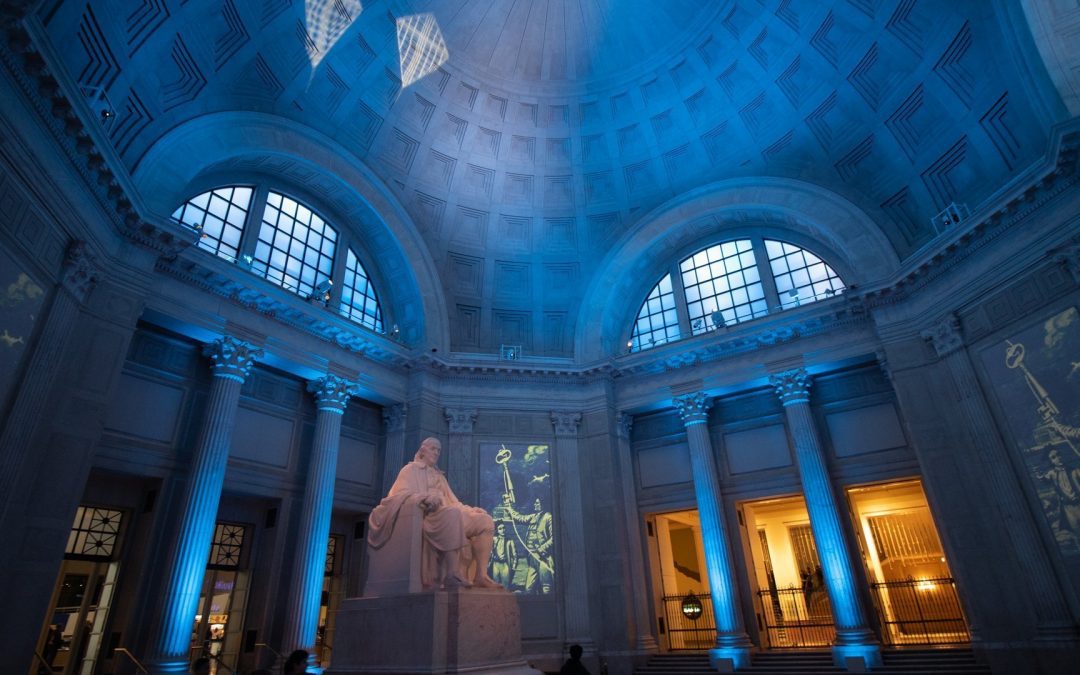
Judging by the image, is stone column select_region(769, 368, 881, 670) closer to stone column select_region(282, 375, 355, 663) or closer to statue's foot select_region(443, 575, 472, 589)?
statue's foot select_region(443, 575, 472, 589)

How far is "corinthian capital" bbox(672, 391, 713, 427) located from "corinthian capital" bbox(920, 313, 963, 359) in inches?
199

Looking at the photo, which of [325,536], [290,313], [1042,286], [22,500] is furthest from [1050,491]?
[22,500]

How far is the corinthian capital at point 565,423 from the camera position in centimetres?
1547

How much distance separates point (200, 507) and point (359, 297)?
669 centimetres

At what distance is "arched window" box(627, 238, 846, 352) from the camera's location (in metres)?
14.8

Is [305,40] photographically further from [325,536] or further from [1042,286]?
[1042,286]

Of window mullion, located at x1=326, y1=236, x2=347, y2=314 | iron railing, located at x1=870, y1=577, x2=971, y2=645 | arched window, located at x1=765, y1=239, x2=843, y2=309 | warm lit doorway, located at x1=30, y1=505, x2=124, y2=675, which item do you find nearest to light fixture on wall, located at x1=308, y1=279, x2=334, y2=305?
window mullion, located at x1=326, y1=236, x2=347, y2=314

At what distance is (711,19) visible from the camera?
13883mm

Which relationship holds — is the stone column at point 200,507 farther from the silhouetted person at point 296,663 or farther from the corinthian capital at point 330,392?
the silhouetted person at point 296,663

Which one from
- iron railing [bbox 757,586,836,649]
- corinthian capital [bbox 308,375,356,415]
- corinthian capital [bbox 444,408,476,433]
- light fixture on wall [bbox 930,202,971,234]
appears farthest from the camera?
corinthian capital [bbox 444,408,476,433]

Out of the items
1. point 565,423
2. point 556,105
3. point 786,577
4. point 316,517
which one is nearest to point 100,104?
point 316,517

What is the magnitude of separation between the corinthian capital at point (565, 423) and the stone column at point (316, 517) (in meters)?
5.36

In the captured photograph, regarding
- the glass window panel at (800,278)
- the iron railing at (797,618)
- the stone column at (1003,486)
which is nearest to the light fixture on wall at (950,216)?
the stone column at (1003,486)

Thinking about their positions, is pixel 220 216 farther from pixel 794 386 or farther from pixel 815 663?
pixel 815 663
